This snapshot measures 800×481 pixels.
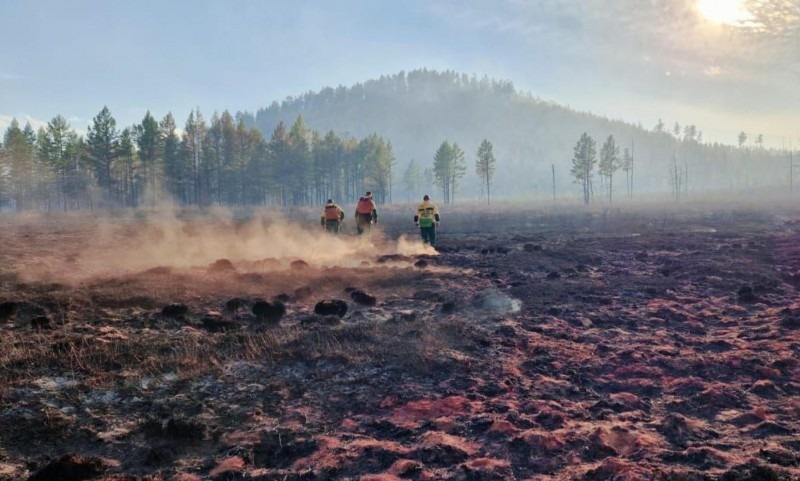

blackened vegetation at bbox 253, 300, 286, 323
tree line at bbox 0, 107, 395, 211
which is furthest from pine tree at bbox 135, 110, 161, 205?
blackened vegetation at bbox 253, 300, 286, 323

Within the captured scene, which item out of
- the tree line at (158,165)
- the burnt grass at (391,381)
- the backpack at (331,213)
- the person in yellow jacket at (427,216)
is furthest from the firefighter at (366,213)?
the tree line at (158,165)

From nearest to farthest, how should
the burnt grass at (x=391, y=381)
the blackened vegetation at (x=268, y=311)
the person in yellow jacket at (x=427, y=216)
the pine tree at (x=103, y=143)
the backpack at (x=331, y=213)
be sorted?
the burnt grass at (x=391, y=381) → the blackened vegetation at (x=268, y=311) → the person in yellow jacket at (x=427, y=216) → the backpack at (x=331, y=213) → the pine tree at (x=103, y=143)

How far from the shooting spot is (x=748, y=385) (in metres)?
6.69

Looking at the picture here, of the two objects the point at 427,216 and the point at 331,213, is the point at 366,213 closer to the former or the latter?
the point at 331,213

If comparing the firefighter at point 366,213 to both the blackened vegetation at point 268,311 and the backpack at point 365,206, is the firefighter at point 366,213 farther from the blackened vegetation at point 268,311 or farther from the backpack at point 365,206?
the blackened vegetation at point 268,311

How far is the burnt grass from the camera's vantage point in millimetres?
4828

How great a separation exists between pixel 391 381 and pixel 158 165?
268ft

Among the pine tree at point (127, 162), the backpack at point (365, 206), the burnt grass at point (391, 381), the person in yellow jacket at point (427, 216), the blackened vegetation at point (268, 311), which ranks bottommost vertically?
the burnt grass at point (391, 381)

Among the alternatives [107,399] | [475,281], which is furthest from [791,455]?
[475,281]

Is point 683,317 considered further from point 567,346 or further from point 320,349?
point 320,349

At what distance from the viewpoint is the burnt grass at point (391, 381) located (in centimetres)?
483

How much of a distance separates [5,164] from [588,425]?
88.6m

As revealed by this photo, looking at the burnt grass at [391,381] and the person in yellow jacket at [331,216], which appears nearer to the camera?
the burnt grass at [391,381]

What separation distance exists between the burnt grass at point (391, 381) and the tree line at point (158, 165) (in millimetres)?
66185
